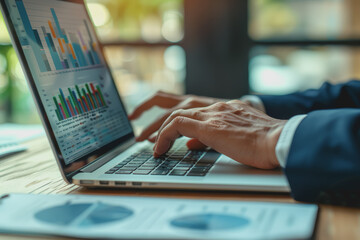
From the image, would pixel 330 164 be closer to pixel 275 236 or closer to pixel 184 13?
pixel 275 236

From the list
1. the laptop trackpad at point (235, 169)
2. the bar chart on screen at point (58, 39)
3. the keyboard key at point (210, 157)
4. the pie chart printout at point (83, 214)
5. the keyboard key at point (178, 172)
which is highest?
the bar chart on screen at point (58, 39)

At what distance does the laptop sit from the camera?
24.3 inches

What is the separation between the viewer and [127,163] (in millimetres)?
731

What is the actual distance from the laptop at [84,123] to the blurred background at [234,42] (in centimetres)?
101

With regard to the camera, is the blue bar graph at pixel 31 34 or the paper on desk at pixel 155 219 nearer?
the paper on desk at pixel 155 219

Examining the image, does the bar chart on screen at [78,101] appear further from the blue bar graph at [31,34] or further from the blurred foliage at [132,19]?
the blurred foliage at [132,19]

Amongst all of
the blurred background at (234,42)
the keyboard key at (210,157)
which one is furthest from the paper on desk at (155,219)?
the blurred background at (234,42)

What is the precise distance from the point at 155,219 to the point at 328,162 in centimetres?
24

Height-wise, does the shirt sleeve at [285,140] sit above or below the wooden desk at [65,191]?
above

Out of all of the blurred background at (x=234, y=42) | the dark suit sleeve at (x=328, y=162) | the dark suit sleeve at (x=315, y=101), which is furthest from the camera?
the blurred background at (x=234, y=42)

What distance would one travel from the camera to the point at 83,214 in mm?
479

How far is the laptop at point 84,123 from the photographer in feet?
2.02

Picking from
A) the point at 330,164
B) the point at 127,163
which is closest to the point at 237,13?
the point at 127,163

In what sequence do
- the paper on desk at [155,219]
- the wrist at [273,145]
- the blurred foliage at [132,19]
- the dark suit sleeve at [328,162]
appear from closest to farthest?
the paper on desk at [155,219], the dark suit sleeve at [328,162], the wrist at [273,145], the blurred foliage at [132,19]
